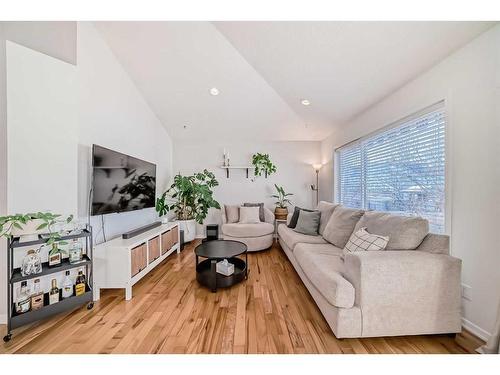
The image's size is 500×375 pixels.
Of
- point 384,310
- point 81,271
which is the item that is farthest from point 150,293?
point 384,310

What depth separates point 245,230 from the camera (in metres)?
3.72

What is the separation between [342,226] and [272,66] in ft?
7.41

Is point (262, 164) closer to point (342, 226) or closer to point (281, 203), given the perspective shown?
point (281, 203)

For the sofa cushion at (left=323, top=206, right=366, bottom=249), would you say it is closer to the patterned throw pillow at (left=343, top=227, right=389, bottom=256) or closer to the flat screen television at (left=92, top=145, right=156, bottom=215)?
the patterned throw pillow at (left=343, top=227, right=389, bottom=256)

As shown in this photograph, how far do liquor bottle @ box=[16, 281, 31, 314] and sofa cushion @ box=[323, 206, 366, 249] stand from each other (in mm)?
2970

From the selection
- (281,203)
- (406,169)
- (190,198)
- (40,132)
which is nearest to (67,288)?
(40,132)

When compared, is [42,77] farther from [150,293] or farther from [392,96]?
[392,96]

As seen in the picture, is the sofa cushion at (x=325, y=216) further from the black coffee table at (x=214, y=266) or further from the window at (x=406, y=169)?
the black coffee table at (x=214, y=266)

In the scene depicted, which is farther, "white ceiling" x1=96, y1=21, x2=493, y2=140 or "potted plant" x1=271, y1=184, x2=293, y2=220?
"potted plant" x1=271, y1=184, x2=293, y2=220

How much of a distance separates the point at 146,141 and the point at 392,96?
12.3ft

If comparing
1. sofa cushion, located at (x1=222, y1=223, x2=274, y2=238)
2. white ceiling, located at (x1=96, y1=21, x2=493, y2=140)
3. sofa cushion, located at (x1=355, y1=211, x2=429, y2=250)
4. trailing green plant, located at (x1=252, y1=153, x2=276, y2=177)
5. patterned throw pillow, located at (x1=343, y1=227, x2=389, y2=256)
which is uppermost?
white ceiling, located at (x1=96, y1=21, x2=493, y2=140)

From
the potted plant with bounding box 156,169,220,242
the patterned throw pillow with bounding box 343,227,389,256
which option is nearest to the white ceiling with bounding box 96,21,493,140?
the potted plant with bounding box 156,169,220,242

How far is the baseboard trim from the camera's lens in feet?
4.82
